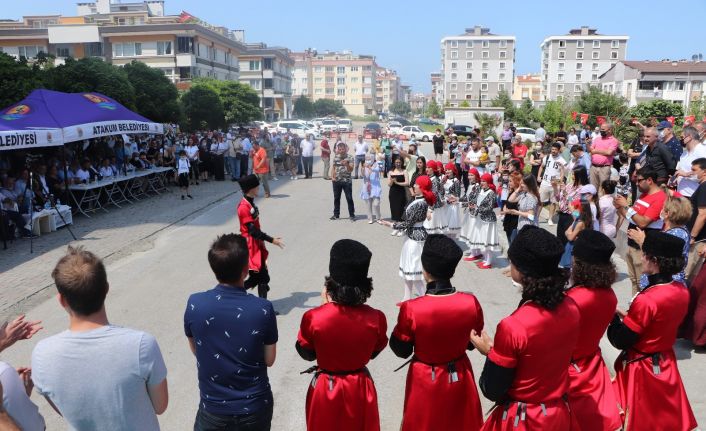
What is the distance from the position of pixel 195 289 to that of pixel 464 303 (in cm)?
601

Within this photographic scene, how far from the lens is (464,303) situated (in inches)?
137

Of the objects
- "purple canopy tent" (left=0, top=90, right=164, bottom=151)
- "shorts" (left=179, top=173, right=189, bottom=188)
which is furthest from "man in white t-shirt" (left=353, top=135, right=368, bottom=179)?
"purple canopy tent" (left=0, top=90, right=164, bottom=151)

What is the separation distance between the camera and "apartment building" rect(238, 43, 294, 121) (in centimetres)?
8472

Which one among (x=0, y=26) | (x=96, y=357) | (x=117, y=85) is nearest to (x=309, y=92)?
(x=0, y=26)

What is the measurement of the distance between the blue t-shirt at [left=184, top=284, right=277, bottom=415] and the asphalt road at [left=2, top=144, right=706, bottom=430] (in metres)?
1.69

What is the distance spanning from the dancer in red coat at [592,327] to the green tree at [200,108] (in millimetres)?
34256

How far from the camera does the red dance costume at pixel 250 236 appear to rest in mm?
6938

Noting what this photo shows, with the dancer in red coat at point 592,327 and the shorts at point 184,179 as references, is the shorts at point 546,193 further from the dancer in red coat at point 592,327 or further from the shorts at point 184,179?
the shorts at point 184,179

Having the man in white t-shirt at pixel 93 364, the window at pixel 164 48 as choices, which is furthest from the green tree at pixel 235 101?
the man in white t-shirt at pixel 93 364

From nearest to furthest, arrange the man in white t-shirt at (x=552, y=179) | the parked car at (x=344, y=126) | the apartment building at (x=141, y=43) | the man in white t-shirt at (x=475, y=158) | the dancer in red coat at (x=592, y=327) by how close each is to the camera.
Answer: the dancer in red coat at (x=592, y=327), the man in white t-shirt at (x=552, y=179), the man in white t-shirt at (x=475, y=158), the parked car at (x=344, y=126), the apartment building at (x=141, y=43)

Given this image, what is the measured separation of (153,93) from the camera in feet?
82.1

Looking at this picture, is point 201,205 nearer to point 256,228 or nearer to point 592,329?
point 256,228

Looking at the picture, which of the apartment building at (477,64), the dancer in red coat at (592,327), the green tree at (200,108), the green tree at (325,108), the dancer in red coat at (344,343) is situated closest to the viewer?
the dancer in red coat at (344,343)

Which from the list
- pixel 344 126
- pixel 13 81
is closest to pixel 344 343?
pixel 13 81
